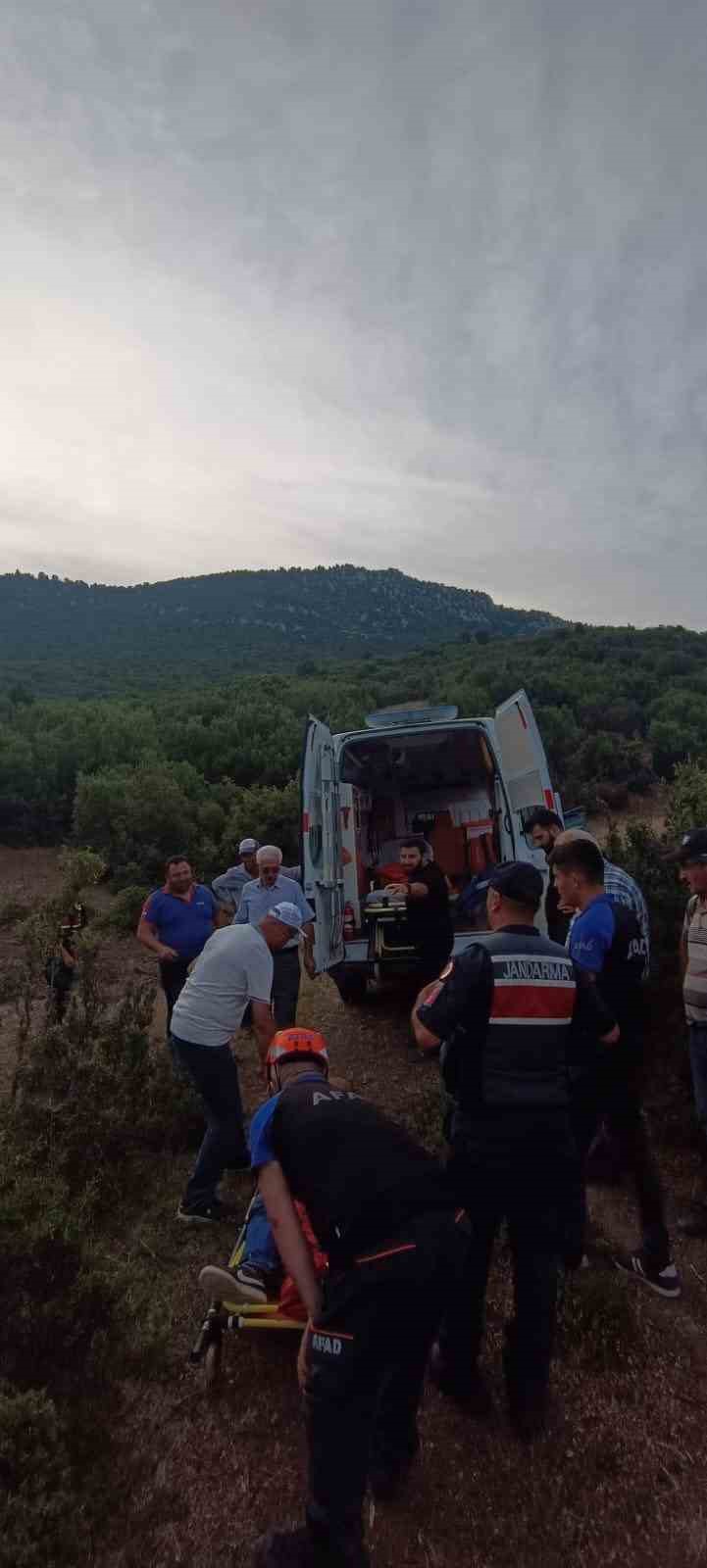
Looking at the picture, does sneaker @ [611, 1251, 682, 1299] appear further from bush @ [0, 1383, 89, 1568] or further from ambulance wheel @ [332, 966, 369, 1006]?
ambulance wheel @ [332, 966, 369, 1006]

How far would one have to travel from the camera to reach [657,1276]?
334 cm

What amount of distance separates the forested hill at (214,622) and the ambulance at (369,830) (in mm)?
24973

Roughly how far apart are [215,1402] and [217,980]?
61.7 inches

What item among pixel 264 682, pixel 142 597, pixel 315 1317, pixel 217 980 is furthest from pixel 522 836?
pixel 142 597

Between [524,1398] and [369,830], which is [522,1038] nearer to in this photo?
[524,1398]

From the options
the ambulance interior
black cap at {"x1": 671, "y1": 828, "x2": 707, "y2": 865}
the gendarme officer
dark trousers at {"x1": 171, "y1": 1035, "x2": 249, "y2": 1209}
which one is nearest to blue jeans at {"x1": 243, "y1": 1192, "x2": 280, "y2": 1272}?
dark trousers at {"x1": 171, "y1": 1035, "x2": 249, "y2": 1209}

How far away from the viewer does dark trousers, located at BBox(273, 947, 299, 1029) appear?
5273 mm

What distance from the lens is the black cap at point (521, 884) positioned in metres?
2.63

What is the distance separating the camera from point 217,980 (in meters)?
3.73

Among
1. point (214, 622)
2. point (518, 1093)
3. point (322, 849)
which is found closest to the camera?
point (518, 1093)

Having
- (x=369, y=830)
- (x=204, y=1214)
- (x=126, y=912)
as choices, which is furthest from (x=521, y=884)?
(x=126, y=912)

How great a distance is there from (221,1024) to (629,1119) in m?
1.82

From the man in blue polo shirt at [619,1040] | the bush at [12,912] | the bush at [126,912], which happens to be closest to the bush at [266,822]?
the bush at [126,912]

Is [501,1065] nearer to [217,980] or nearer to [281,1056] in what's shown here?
[281,1056]
